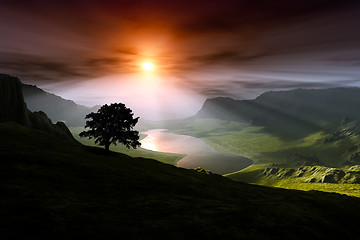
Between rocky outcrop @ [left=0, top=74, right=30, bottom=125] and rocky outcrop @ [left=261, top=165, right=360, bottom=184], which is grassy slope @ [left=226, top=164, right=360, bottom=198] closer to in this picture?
rocky outcrop @ [left=261, top=165, right=360, bottom=184]

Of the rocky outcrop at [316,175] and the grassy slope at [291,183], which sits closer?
the grassy slope at [291,183]

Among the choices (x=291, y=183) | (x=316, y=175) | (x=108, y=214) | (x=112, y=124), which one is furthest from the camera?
(x=316, y=175)

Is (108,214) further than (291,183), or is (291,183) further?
(291,183)

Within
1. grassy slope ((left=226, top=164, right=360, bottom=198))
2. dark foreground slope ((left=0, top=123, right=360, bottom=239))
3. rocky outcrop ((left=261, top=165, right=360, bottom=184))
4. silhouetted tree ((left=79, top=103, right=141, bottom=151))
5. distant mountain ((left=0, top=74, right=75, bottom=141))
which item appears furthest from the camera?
rocky outcrop ((left=261, top=165, right=360, bottom=184))

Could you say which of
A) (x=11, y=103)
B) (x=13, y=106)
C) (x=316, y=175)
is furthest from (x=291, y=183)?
(x=11, y=103)

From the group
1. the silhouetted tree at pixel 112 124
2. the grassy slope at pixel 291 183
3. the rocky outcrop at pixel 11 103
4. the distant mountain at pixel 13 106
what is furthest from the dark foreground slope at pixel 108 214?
the grassy slope at pixel 291 183

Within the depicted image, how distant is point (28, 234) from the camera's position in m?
10.5

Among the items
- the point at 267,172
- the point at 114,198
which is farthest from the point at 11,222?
the point at 267,172

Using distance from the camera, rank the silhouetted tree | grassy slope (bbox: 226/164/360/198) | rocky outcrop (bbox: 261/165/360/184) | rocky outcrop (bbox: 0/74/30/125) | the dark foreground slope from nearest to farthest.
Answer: the dark foreground slope < the silhouetted tree < rocky outcrop (bbox: 0/74/30/125) < grassy slope (bbox: 226/164/360/198) < rocky outcrop (bbox: 261/165/360/184)

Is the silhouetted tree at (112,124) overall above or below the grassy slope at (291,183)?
above

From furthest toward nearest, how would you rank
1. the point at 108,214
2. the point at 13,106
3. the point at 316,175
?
1. the point at 316,175
2. the point at 13,106
3. the point at 108,214

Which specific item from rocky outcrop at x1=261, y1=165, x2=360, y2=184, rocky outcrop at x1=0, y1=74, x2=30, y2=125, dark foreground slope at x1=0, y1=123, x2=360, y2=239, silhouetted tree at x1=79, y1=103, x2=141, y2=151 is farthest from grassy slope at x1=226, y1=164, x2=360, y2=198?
rocky outcrop at x1=0, y1=74, x2=30, y2=125

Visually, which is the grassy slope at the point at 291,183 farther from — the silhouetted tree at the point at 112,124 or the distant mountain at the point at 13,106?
the distant mountain at the point at 13,106

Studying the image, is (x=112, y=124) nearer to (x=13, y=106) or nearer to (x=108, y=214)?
(x=108, y=214)
